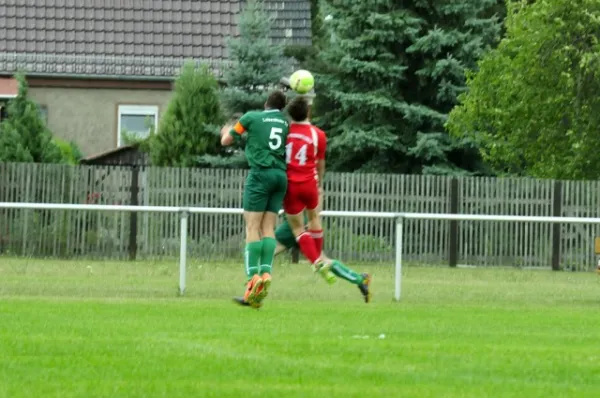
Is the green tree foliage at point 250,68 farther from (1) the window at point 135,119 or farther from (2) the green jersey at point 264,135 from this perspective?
(2) the green jersey at point 264,135

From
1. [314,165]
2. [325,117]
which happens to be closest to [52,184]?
[325,117]

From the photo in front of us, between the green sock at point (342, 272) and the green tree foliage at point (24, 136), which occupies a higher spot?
the green tree foliage at point (24, 136)

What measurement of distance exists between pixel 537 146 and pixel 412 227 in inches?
181

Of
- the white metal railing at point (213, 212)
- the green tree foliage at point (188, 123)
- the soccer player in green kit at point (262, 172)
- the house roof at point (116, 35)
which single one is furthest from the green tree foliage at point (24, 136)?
the soccer player in green kit at point (262, 172)

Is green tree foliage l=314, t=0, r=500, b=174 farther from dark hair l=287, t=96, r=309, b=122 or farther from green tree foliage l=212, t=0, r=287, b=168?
dark hair l=287, t=96, r=309, b=122

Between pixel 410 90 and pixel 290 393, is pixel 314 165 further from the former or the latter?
pixel 410 90

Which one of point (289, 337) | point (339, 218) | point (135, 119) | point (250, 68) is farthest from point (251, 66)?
point (289, 337)

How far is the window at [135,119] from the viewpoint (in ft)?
122

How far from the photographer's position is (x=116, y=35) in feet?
124

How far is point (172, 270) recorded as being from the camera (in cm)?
1906

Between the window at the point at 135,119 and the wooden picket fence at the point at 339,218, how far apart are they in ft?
30.2

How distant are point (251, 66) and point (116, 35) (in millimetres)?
5905

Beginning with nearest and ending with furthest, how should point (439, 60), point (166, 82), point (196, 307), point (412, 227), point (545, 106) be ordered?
1. point (196, 307)
2. point (412, 227)
3. point (545, 106)
4. point (439, 60)
5. point (166, 82)

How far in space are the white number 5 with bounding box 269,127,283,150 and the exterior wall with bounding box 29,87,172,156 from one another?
2279 cm
